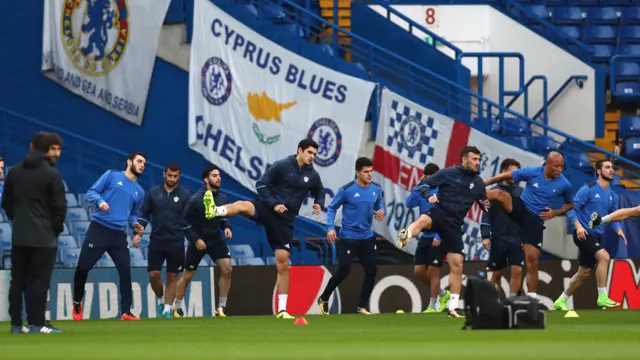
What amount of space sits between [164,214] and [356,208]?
2.75 meters

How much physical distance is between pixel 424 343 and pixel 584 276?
9.40 metres

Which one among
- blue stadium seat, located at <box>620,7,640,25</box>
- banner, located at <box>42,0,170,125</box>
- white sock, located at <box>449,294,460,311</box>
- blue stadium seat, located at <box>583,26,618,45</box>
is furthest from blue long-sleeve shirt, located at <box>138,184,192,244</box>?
blue stadium seat, located at <box>620,7,640,25</box>

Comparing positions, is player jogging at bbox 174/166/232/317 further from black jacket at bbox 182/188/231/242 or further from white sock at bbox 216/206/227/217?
white sock at bbox 216/206/227/217

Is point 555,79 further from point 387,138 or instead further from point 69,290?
point 69,290

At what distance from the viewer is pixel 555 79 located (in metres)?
28.2

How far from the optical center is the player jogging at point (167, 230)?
20078 mm

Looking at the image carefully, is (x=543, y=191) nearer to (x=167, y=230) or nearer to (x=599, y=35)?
(x=167, y=230)

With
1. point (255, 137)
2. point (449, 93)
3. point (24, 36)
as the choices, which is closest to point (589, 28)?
point (449, 93)

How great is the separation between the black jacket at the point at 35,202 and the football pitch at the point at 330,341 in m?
0.96

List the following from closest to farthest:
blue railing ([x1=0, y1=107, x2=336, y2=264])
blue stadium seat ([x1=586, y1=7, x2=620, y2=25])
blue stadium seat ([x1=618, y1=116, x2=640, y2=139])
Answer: blue railing ([x1=0, y1=107, x2=336, y2=264])
blue stadium seat ([x1=618, y1=116, x2=640, y2=139])
blue stadium seat ([x1=586, y1=7, x2=620, y2=25])

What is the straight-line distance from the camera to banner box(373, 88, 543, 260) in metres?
24.5

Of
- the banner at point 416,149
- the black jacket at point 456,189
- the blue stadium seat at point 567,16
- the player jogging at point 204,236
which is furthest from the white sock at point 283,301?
the blue stadium seat at point 567,16

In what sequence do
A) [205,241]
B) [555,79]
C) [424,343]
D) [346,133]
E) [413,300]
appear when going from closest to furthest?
1. [424,343]
2. [205,241]
3. [413,300]
4. [346,133]
5. [555,79]

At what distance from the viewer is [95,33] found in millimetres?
25562
